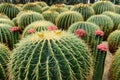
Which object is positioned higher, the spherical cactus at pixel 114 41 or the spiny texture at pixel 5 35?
the spiny texture at pixel 5 35

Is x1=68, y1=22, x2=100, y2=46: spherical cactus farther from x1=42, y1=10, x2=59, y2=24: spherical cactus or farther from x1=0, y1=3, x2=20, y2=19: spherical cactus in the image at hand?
x1=0, y1=3, x2=20, y2=19: spherical cactus

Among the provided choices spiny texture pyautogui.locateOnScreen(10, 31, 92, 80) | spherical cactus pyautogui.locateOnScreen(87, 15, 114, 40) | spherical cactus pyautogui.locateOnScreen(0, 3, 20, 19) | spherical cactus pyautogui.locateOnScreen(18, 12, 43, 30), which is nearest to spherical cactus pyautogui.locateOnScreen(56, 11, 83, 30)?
spherical cactus pyautogui.locateOnScreen(87, 15, 114, 40)

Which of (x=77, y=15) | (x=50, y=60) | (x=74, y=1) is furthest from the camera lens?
(x=74, y=1)

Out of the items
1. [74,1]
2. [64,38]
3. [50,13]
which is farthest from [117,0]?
[64,38]

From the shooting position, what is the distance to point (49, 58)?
362cm

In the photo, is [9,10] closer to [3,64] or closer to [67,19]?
[67,19]

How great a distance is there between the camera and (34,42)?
12.3 ft

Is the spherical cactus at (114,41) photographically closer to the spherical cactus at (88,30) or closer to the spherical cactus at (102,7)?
the spherical cactus at (88,30)

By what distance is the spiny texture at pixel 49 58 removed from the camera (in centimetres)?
360

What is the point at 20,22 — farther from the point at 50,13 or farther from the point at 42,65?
the point at 42,65

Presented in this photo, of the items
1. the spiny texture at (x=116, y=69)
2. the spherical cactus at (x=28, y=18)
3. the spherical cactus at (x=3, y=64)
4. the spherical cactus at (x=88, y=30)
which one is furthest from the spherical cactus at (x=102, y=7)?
the spherical cactus at (x=3, y=64)

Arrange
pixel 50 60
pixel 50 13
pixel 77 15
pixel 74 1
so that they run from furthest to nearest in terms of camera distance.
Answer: pixel 74 1 → pixel 50 13 → pixel 77 15 → pixel 50 60

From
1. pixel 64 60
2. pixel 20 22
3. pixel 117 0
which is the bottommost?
pixel 117 0

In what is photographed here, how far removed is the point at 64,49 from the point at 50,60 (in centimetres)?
22
